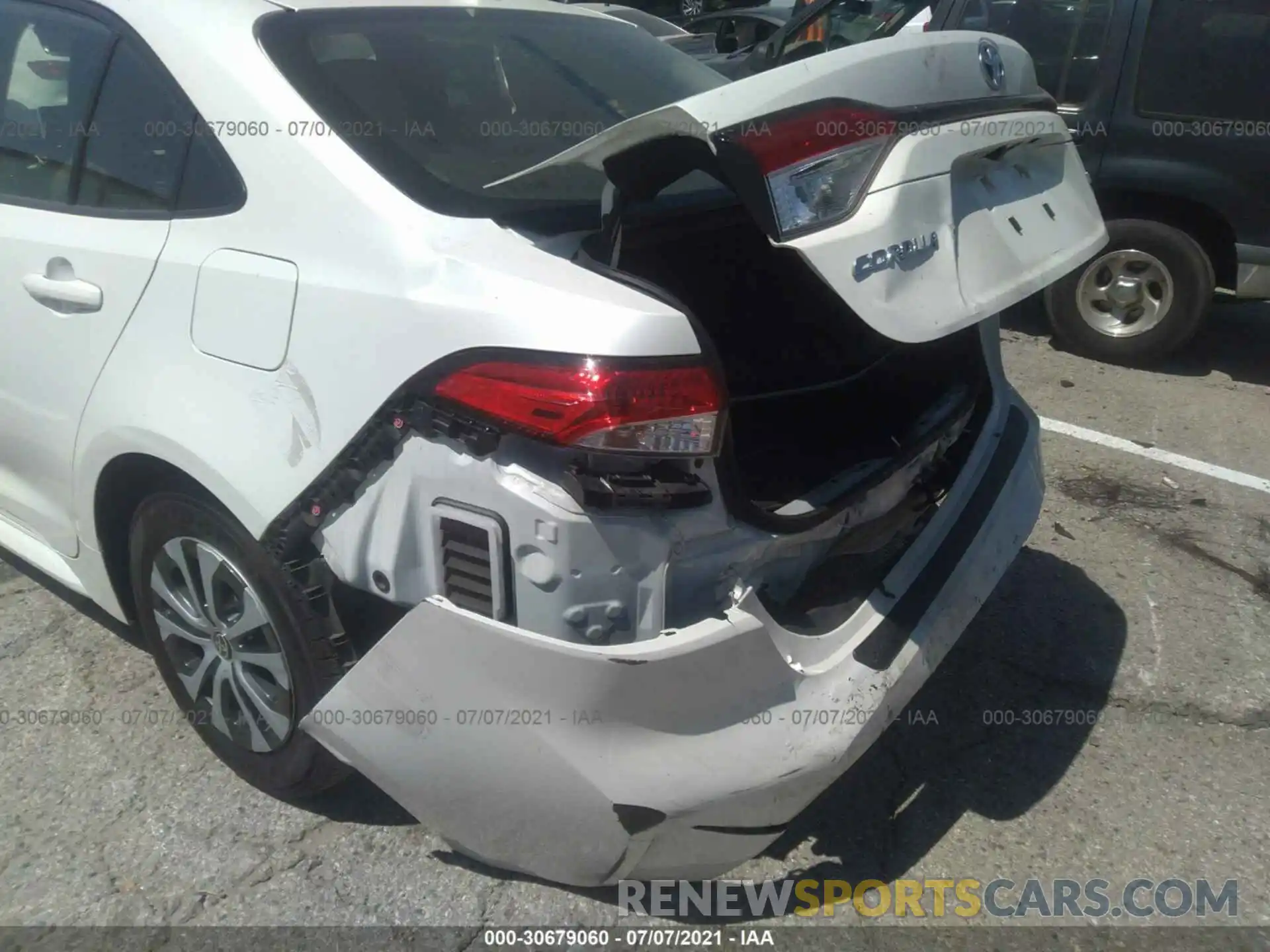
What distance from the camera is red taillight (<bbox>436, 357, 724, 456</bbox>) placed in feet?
5.57

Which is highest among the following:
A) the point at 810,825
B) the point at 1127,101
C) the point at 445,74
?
the point at 445,74

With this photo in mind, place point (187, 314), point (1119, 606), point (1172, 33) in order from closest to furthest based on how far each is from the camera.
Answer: point (187, 314)
point (1119, 606)
point (1172, 33)

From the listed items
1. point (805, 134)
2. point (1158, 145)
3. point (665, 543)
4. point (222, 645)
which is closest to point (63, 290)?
point (222, 645)

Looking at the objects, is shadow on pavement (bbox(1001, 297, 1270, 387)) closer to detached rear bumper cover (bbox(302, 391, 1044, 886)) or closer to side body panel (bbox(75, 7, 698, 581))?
detached rear bumper cover (bbox(302, 391, 1044, 886))

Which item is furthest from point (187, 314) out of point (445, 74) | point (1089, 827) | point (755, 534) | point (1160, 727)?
point (1160, 727)

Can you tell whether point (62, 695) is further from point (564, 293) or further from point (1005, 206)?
point (1005, 206)

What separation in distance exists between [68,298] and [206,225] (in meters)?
0.48

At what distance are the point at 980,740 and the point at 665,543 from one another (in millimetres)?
1406

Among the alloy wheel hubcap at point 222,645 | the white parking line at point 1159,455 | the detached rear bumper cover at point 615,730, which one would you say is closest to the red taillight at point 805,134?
the detached rear bumper cover at point 615,730

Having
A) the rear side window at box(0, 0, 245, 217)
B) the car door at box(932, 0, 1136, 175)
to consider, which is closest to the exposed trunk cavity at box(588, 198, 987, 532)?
the rear side window at box(0, 0, 245, 217)

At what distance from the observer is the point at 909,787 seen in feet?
8.48

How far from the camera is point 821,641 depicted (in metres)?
2.01

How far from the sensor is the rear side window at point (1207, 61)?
194 inches

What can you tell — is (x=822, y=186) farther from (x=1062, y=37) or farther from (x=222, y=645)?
(x=1062, y=37)
